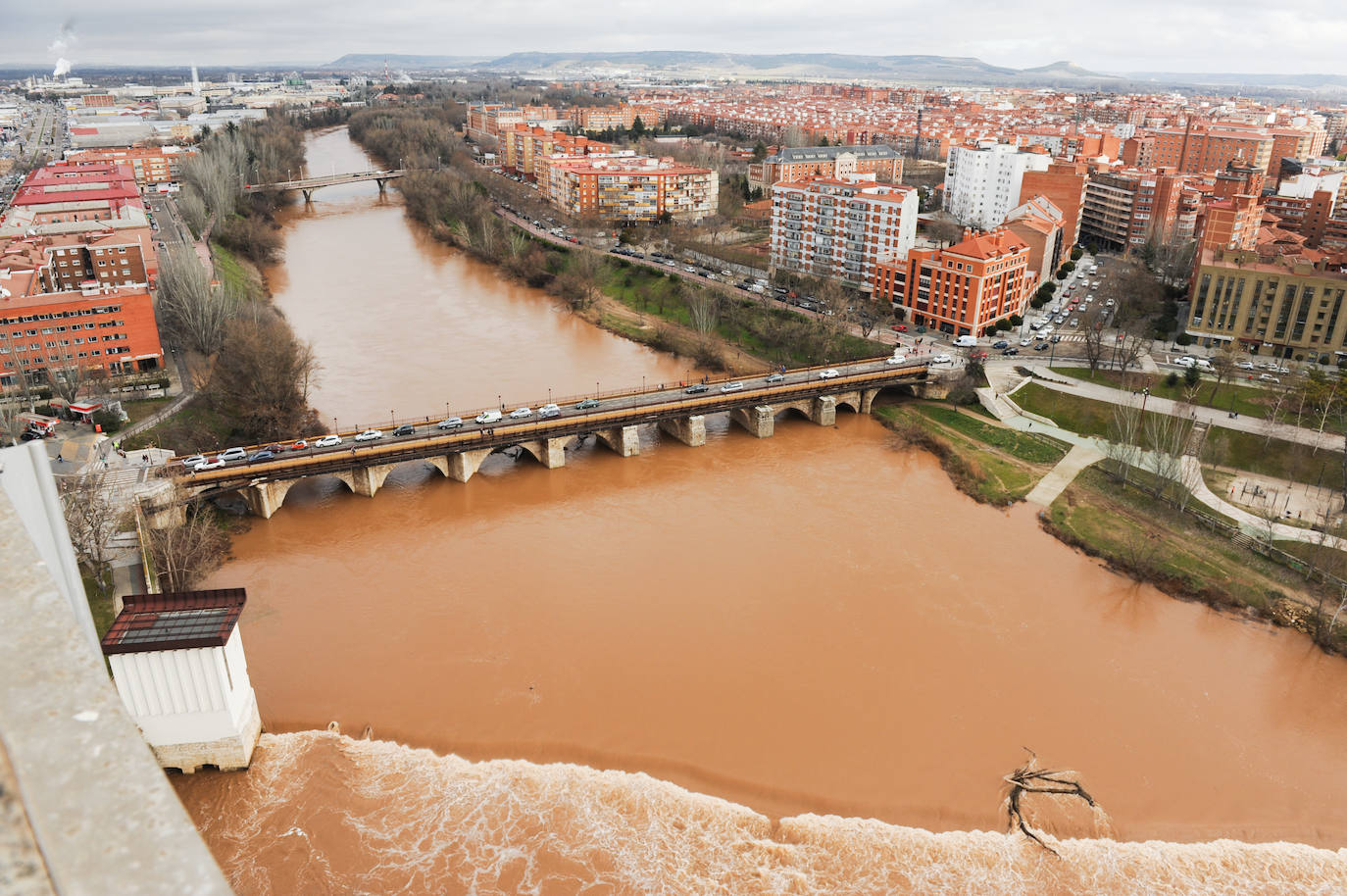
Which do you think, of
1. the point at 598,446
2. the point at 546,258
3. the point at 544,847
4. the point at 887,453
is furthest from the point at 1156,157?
the point at 544,847

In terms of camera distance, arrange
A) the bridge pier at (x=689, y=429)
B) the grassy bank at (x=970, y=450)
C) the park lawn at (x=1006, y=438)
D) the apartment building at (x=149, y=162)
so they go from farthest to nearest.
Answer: the apartment building at (x=149, y=162) < the bridge pier at (x=689, y=429) < the park lawn at (x=1006, y=438) < the grassy bank at (x=970, y=450)

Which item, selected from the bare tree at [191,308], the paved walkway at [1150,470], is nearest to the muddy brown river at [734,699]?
the paved walkway at [1150,470]

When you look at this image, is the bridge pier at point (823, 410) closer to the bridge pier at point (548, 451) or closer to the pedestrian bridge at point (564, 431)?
the pedestrian bridge at point (564, 431)

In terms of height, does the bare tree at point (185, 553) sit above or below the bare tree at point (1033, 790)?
above

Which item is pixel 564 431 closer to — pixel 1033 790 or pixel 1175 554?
pixel 1033 790

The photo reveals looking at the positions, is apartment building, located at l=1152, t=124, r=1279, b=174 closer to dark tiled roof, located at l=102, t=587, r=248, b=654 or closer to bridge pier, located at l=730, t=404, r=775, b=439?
bridge pier, located at l=730, t=404, r=775, b=439

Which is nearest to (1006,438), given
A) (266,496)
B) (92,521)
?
(266,496)
